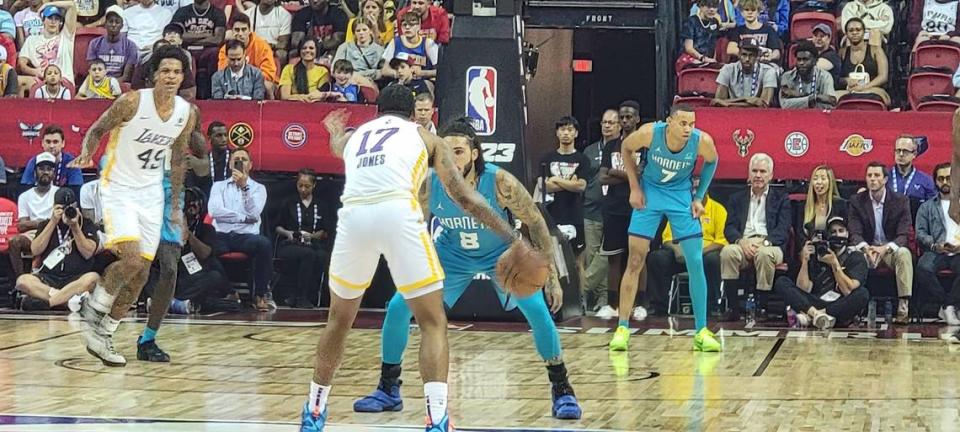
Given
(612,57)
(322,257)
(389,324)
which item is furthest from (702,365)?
(612,57)

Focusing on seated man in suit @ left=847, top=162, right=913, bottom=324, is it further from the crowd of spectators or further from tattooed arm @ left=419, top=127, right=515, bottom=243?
→ tattooed arm @ left=419, top=127, right=515, bottom=243

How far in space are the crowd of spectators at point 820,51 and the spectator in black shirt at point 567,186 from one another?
152 centimetres

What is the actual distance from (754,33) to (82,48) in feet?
25.5

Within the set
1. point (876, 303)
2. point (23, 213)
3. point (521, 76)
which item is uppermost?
point (521, 76)

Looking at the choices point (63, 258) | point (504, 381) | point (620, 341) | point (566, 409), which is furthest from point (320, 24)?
point (566, 409)

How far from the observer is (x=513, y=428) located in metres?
7.54

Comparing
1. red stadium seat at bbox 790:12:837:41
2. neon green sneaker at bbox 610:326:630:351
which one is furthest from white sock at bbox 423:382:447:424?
red stadium seat at bbox 790:12:837:41

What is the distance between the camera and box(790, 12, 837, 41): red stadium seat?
17.1 metres

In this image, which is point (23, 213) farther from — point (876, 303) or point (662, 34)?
point (876, 303)

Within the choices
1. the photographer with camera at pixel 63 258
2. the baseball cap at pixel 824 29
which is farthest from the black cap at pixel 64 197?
the baseball cap at pixel 824 29

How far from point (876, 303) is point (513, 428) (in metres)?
8.07

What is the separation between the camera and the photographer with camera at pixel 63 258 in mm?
14125

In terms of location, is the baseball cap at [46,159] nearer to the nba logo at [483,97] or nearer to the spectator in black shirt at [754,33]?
the nba logo at [483,97]

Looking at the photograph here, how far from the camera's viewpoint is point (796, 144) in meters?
14.9
